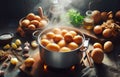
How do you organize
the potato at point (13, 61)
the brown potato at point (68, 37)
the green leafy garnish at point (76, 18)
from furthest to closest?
the green leafy garnish at point (76, 18) → the potato at point (13, 61) → the brown potato at point (68, 37)

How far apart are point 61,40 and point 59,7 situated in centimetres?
58

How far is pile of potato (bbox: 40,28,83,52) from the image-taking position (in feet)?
3.62

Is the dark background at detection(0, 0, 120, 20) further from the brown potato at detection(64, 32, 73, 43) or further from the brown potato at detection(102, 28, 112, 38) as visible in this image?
the brown potato at detection(64, 32, 73, 43)

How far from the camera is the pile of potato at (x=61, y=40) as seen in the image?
1103 millimetres

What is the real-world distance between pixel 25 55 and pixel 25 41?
0.17 metres

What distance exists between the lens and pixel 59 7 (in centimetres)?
170

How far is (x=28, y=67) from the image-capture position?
1226mm

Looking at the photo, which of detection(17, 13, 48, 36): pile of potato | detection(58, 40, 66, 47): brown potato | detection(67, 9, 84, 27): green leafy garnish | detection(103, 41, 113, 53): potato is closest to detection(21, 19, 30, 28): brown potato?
detection(17, 13, 48, 36): pile of potato

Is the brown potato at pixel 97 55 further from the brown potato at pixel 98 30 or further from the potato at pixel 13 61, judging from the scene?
the potato at pixel 13 61

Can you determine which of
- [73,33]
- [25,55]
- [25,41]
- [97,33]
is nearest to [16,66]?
[25,55]

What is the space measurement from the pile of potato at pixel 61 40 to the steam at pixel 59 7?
428 millimetres

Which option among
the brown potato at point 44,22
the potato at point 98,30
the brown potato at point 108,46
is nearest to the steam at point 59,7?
the brown potato at point 44,22

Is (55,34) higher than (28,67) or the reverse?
higher

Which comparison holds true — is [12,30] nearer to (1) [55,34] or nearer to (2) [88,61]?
(1) [55,34]
